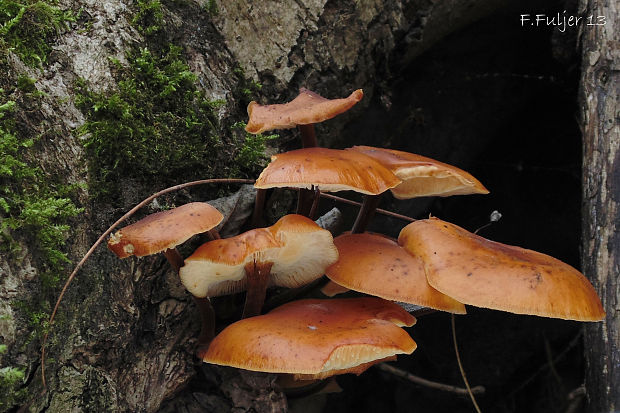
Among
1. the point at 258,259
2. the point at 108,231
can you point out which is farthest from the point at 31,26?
the point at 258,259

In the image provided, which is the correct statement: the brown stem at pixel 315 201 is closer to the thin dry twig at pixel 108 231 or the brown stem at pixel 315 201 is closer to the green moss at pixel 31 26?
the thin dry twig at pixel 108 231

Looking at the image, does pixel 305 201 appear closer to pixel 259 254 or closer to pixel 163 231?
pixel 259 254

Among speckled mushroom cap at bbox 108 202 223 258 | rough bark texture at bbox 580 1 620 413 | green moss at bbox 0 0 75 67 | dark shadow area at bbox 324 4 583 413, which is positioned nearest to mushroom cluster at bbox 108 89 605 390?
speckled mushroom cap at bbox 108 202 223 258

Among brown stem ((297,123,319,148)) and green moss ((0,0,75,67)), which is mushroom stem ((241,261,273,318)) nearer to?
brown stem ((297,123,319,148))

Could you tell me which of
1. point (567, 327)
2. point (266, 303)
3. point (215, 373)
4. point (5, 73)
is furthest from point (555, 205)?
point (5, 73)

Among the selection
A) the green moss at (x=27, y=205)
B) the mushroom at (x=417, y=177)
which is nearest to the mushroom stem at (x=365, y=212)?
the mushroom at (x=417, y=177)

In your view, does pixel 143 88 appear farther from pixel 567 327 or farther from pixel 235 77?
pixel 567 327
